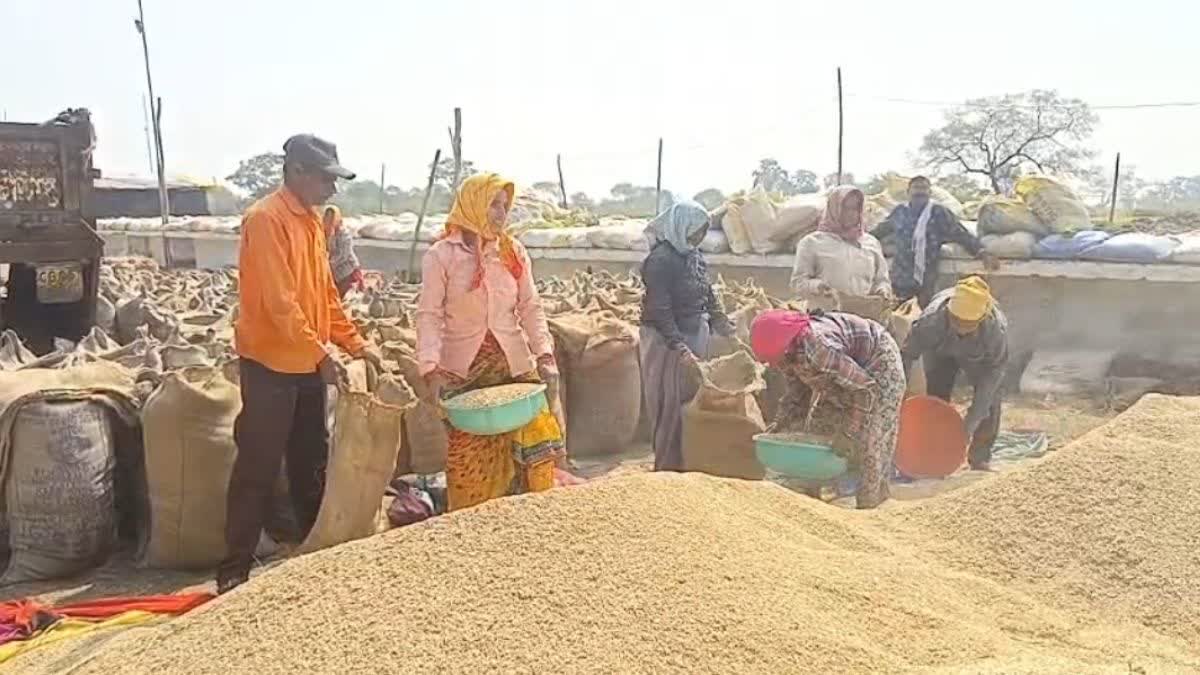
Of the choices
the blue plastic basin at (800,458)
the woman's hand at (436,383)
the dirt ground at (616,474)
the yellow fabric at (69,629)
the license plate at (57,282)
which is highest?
the license plate at (57,282)

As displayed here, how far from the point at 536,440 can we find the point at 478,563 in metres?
1.26

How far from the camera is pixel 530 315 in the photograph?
12.3 ft

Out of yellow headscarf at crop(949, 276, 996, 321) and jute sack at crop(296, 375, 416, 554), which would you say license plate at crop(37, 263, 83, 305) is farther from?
yellow headscarf at crop(949, 276, 996, 321)

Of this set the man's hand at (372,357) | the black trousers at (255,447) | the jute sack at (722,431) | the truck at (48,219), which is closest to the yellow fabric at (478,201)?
the black trousers at (255,447)

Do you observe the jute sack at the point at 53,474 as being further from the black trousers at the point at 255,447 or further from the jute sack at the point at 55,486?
the black trousers at the point at 255,447

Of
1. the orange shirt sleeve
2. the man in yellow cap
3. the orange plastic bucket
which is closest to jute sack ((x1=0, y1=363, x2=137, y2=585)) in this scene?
the orange shirt sleeve

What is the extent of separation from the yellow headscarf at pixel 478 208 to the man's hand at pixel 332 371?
48cm

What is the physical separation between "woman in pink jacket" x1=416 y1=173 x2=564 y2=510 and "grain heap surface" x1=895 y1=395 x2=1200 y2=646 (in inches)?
43.5

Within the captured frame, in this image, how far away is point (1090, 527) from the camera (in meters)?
2.83

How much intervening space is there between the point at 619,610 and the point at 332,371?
1.74m

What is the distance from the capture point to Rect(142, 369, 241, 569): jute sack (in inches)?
154

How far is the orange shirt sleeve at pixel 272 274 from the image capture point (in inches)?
136

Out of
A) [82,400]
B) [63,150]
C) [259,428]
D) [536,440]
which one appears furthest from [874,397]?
[63,150]

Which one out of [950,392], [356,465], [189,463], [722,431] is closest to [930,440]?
[950,392]
